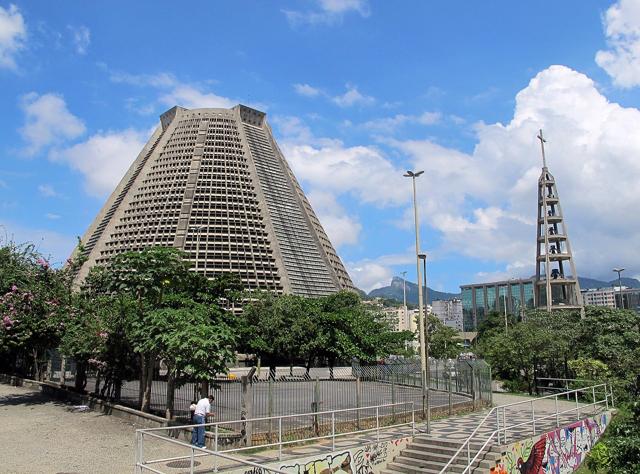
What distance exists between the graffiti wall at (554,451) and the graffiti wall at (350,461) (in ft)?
9.35

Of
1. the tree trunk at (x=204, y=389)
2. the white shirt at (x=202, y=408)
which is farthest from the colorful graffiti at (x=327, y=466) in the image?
the tree trunk at (x=204, y=389)

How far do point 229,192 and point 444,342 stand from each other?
38.2m

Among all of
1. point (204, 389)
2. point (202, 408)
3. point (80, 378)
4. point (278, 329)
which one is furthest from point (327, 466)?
point (278, 329)

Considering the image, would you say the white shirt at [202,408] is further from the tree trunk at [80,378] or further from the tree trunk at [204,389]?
the tree trunk at [80,378]

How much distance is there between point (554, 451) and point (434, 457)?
15.4ft

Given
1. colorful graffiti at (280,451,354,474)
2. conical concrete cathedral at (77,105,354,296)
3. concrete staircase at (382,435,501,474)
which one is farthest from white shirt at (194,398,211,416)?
conical concrete cathedral at (77,105,354,296)

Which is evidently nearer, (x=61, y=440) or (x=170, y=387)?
(x=61, y=440)

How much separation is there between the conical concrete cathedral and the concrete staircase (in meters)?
56.7

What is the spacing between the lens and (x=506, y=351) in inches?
1387

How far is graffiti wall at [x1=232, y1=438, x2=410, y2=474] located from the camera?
12.7 meters

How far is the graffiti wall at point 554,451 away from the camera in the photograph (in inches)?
578

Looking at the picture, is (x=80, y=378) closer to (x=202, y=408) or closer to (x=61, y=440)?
(x=61, y=440)

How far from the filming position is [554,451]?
55.2 ft

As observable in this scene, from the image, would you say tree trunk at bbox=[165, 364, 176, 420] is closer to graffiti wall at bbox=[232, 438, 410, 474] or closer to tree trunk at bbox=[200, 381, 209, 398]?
tree trunk at bbox=[200, 381, 209, 398]
